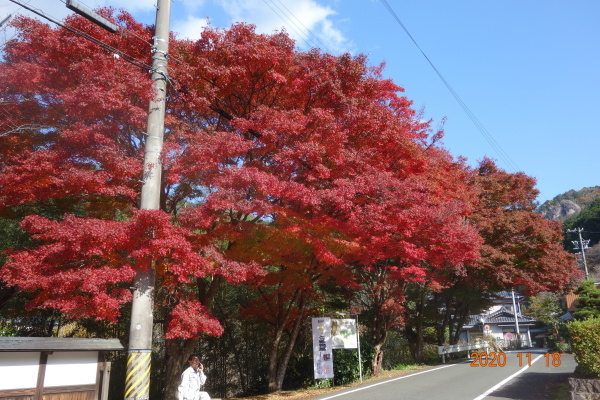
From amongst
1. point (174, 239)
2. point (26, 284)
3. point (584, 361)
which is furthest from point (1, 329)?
point (584, 361)

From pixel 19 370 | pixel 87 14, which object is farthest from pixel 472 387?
pixel 87 14

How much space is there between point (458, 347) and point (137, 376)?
2112cm

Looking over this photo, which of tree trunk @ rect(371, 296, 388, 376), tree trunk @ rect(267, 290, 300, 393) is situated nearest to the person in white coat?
tree trunk @ rect(267, 290, 300, 393)

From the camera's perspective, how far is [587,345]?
379 inches

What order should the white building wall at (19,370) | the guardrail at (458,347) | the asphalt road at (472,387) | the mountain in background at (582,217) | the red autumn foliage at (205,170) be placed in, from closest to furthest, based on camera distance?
the white building wall at (19,370)
the red autumn foliage at (205,170)
the asphalt road at (472,387)
the guardrail at (458,347)
the mountain in background at (582,217)

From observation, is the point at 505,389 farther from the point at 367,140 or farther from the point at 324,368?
the point at 367,140

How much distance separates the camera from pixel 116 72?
10.0 meters

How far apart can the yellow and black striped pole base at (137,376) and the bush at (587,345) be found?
9.21 m

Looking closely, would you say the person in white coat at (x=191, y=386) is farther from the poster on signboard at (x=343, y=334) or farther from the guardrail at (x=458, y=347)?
the guardrail at (x=458, y=347)

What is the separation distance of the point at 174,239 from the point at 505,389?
8.96 meters

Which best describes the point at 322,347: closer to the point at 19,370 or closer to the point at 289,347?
the point at 289,347

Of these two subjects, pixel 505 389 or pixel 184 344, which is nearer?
pixel 505 389

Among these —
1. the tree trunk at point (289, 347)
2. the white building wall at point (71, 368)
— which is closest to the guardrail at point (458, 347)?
the tree trunk at point (289, 347)

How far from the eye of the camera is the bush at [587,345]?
9359 mm
